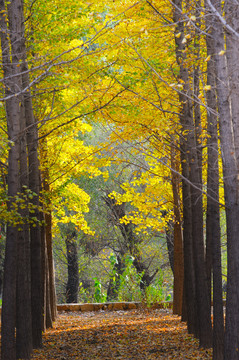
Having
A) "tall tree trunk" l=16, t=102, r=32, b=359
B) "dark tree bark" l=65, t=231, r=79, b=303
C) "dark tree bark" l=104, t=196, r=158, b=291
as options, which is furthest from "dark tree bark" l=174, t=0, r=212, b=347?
"dark tree bark" l=65, t=231, r=79, b=303

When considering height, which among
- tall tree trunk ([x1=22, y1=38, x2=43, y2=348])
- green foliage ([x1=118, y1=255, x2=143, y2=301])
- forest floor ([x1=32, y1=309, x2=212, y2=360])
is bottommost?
forest floor ([x1=32, y1=309, x2=212, y2=360])

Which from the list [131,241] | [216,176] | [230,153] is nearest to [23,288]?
[216,176]

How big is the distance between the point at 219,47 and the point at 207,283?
4289 mm

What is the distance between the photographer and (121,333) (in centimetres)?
1155

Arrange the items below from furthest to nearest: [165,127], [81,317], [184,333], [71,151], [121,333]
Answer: [81,317], [71,151], [121,333], [184,333], [165,127]

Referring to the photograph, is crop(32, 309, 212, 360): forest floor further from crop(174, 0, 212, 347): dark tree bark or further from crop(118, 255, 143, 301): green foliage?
crop(118, 255, 143, 301): green foliage

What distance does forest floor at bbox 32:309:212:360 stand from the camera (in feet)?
29.6

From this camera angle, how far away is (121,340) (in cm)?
1063

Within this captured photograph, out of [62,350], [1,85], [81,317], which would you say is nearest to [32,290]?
[62,350]

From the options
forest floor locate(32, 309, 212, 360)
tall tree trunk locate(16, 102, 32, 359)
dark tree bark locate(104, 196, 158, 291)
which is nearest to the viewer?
tall tree trunk locate(16, 102, 32, 359)

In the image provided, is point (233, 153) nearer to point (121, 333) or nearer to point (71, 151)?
point (121, 333)

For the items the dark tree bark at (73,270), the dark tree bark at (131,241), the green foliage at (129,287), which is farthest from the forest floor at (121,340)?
the dark tree bark at (73,270)

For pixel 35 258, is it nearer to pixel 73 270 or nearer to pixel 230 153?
pixel 230 153

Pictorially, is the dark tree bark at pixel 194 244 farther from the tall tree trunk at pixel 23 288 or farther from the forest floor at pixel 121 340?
the tall tree trunk at pixel 23 288
